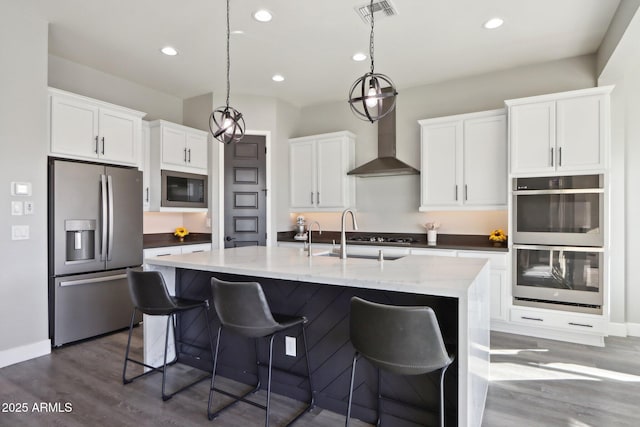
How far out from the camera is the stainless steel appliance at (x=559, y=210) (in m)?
3.44

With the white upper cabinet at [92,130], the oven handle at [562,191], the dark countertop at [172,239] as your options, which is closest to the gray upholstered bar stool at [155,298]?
the white upper cabinet at [92,130]

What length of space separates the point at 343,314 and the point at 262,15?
2.61m

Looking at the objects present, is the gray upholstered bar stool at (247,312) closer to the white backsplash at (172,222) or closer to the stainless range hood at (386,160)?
the stainless range hood at (386,160)

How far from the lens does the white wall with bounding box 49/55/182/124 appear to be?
13.2 feet

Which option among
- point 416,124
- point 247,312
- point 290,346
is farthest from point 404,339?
point 416,124

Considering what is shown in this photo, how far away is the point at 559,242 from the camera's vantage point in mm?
3582

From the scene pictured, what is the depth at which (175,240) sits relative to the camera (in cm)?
515

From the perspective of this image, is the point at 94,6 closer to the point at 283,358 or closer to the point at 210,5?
the point at 210,5

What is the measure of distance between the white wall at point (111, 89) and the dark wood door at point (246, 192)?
1054mm

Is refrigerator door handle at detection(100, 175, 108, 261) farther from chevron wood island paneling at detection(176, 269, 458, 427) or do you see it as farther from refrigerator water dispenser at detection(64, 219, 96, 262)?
chevron wood island paneling at detection(176, 269, 458, 427)

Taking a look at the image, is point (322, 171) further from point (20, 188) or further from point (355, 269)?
point (20, 188)

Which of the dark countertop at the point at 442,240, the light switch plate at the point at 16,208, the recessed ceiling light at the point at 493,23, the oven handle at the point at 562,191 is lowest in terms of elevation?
the dark countertop at the point at 442,240

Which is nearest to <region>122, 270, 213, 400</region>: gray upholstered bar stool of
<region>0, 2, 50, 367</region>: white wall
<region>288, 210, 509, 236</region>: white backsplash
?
<region>0, 2, 50, 367</region>: white wall

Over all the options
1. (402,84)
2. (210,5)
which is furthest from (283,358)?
(402,84)
